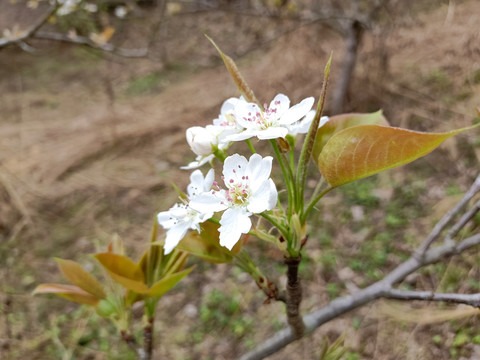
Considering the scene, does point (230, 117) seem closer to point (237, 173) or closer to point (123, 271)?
point (237, 173)

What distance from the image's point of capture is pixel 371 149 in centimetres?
58

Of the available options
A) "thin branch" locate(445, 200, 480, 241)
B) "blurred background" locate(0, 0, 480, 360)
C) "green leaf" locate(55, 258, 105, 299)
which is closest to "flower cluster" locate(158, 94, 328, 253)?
"green leaf" locate(55, 258, 105, 299)

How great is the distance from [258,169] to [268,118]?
0.09 metres

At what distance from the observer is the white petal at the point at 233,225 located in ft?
1.97

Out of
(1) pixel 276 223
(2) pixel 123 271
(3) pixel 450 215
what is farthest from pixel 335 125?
(2) pixel 123 271

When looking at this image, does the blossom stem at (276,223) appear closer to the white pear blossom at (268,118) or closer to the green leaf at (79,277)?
the white pear blossom at (268,118)

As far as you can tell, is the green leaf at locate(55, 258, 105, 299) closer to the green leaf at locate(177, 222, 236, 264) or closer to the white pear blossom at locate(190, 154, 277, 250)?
the green leaf at locate(177, 222, 236, 264)

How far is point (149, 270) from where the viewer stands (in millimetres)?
886

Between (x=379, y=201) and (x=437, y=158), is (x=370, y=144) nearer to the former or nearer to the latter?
(x=379, y=201)

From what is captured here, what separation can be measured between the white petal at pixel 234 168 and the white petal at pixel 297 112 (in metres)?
0.09

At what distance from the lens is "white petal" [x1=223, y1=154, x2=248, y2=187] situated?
0.67 metres

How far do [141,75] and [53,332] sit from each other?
Result: 2.68m

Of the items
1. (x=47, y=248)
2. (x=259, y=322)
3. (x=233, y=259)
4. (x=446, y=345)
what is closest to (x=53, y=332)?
(x=47, y=248)

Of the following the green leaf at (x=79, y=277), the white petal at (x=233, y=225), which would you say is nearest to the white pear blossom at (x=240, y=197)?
the white petal at (x=233, y=225)
